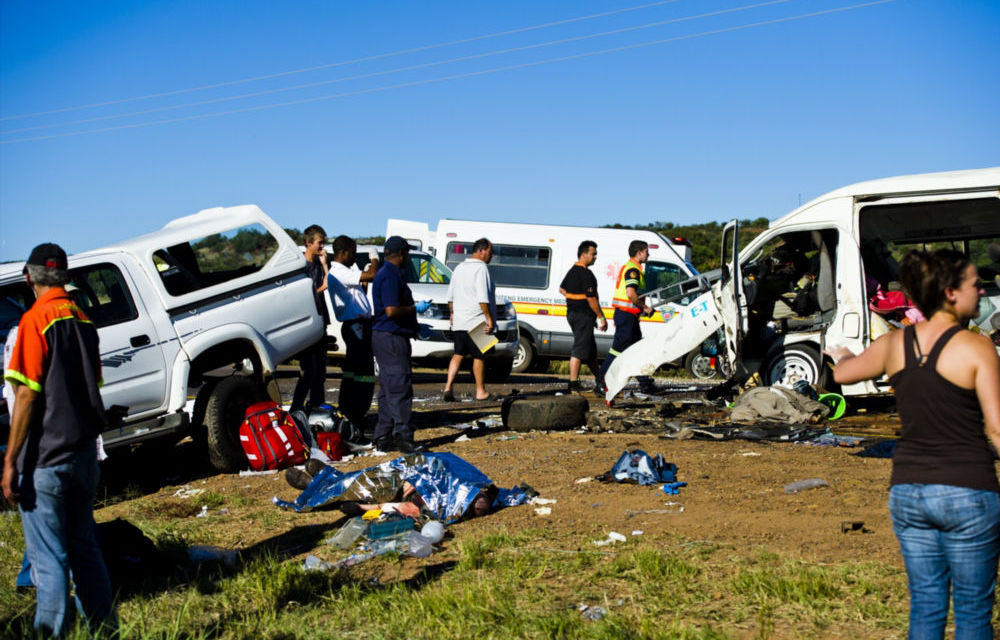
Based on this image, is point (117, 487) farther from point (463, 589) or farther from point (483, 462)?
point (463, 589)

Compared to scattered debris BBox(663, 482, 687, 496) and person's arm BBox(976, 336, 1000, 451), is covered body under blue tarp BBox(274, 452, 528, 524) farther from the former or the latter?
person's arm BBox(976, 336, 1000, 451)

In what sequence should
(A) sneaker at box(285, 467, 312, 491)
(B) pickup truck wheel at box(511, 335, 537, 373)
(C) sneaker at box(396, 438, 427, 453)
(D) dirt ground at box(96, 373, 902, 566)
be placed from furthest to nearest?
1. (B) pickup truck wheel at box(511, 335, 537, 373)
2. (C) sneaker at box(396, 438, 427, 453)
3. (A) sneaker at box(285, 467, 312, 491)
4. (D) dirt ground at box(96, 373, 902, 566)

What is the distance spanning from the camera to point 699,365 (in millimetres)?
15680

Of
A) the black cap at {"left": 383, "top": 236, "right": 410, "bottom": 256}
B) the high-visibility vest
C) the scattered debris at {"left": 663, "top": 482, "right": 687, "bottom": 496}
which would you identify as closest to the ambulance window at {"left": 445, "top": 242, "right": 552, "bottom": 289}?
the high-visibility vest

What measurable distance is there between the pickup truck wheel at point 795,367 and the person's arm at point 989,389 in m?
8.09

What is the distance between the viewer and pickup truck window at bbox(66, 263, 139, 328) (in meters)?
7.57

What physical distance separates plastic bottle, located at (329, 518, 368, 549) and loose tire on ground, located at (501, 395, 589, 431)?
386cm

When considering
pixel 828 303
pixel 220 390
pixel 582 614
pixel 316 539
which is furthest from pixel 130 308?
pixel 828 303

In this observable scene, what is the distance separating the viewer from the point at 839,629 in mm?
4047

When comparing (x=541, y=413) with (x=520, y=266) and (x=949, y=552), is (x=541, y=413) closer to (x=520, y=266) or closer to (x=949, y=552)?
(x=949, y=552)

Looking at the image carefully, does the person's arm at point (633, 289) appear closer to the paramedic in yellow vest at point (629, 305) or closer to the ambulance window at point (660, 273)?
the paramedic in yellow vest at point (629, 305)

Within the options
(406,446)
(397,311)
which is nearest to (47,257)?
(397,311)

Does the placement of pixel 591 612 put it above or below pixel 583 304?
below

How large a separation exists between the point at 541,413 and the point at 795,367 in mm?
3412
